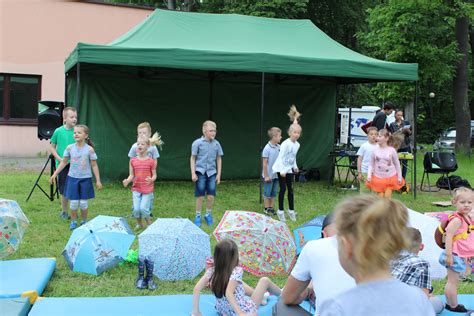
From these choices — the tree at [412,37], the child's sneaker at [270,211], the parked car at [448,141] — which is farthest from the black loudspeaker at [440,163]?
the parked car at [448,141]

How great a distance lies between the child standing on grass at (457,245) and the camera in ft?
14.6

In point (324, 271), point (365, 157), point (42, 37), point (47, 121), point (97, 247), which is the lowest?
point (97, 247)

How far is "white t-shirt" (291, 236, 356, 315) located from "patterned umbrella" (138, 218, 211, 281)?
2192mm

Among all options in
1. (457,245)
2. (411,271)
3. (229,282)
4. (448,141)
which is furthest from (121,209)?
(448,141)

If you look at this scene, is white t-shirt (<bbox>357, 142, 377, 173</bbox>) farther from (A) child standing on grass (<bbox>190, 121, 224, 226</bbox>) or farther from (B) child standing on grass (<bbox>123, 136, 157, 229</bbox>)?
(B) child standing on grass (<bbox>123, 136, 157, 229</bbox>)

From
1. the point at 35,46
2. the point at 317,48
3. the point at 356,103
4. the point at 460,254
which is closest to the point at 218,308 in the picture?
the point at 460,254

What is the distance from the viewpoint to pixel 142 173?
22.9ft

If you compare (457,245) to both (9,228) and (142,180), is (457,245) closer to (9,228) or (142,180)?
(142,180)

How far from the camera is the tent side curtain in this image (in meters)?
11.4

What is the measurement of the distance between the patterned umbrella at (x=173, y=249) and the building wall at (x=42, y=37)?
1320 centimetres

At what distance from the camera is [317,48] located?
1118cm

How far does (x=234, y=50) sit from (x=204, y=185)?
315 centimetres

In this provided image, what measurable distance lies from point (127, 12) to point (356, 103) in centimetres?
1568

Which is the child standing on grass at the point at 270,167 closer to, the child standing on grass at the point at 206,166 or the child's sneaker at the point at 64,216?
the child standing on grass at the point at 206,166
